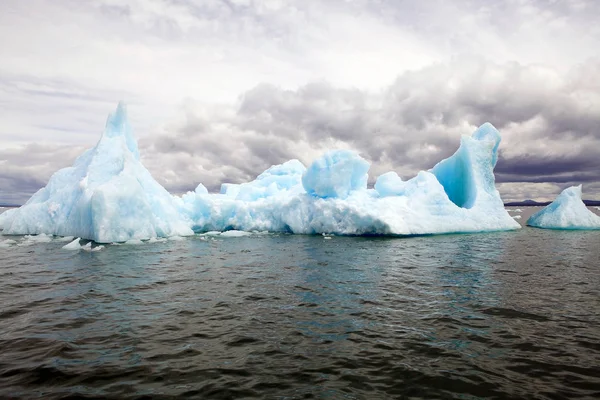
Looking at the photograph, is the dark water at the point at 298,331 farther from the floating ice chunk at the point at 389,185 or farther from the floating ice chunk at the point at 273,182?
the floating ice chunk at the point at 273,182

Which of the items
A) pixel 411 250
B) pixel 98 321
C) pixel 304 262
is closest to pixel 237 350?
pixel 98 321

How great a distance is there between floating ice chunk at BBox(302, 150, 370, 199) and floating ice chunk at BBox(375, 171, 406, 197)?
3.26 m

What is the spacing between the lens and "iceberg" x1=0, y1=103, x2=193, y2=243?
18250mm

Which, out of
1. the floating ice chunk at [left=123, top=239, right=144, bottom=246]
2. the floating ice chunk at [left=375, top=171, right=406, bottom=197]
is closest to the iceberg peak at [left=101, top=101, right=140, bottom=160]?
the floating ice chunk at [left=123, top=239, right=144, bottom=246]

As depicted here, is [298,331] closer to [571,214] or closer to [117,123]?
[117,123]

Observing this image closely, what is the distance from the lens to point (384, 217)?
21.8 m

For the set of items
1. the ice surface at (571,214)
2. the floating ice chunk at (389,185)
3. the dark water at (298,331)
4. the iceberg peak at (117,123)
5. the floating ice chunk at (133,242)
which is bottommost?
the dark water at (298,331)

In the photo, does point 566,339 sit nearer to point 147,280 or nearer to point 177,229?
point 147,280

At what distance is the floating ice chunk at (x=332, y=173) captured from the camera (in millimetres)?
23438

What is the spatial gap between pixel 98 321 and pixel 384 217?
57.4ft

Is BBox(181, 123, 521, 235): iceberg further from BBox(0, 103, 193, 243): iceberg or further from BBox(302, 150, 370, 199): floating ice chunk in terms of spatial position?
BBox(0, 103, 193, 243): iceberg

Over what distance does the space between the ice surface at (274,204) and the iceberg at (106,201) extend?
0.05 metres

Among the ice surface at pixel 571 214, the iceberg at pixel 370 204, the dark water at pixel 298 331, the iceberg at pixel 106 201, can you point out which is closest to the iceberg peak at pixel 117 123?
the iceberg at pixel 106 201

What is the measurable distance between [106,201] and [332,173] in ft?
42.4
